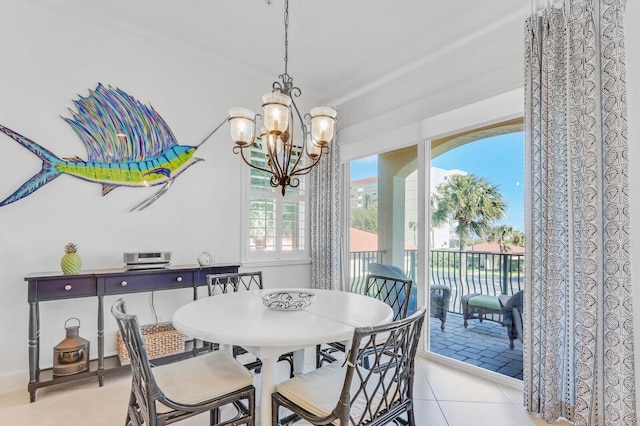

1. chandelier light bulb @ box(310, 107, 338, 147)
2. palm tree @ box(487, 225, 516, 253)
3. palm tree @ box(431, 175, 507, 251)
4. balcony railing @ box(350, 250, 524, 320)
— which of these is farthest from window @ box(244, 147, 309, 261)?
palm tree @ box(487, 225, 516, 253)

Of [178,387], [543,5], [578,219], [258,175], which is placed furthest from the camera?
[258,175]

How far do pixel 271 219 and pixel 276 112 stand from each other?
2225 millimetres

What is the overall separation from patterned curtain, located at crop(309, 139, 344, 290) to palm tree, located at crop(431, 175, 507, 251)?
1228mm

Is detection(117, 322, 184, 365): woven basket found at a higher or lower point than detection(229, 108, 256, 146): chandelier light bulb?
lower

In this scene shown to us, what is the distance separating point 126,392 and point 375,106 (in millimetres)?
3574

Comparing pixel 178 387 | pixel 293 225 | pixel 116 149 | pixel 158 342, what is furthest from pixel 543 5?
pixel 158 342

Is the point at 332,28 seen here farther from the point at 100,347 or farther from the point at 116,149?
the point at 100,347

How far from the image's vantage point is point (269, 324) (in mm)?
1707

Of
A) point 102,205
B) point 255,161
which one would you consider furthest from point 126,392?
point 255,161

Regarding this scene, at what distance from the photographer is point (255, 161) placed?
12.9 feet

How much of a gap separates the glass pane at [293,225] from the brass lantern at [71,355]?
2176 millimetres

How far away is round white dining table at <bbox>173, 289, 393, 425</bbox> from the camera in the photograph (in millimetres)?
1523

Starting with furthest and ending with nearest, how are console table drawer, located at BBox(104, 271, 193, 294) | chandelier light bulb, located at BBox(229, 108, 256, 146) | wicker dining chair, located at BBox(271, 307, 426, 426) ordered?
console table drawer, located at BBox(104, 271, 193, 294) → chandelier light bulb, located at BBox(229, 108, 256, 146) → wicker dining chair, located at BBox(271, 307, 426, 426)

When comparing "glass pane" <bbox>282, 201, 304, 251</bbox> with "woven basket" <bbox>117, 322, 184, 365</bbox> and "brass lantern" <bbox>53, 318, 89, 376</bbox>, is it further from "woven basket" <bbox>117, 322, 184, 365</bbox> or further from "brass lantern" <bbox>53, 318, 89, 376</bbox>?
"brass lantern" <bbox>53, 318, 89, 376</bbox>
